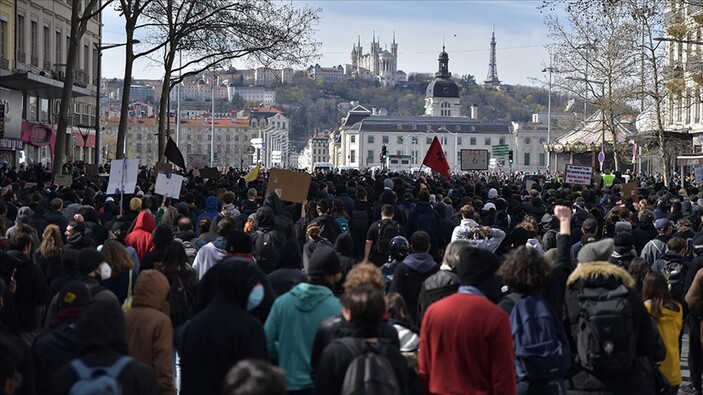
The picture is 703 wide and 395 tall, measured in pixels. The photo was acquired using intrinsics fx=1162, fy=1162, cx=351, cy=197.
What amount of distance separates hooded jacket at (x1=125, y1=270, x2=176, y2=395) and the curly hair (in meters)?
2.09

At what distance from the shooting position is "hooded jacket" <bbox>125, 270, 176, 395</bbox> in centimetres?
695

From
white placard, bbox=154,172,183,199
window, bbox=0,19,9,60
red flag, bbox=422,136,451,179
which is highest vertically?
window, bbox=0,19,9,60

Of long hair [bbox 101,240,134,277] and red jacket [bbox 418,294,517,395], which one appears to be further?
long hair [bbox 101,240,134,277]

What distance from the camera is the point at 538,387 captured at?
23.2ft

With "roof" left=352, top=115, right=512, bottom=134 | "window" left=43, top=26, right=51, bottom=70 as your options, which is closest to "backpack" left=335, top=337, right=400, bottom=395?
"window" left=43, top=26, right=51, bottom=70

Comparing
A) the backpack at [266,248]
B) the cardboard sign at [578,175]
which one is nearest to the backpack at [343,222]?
the backpack at [266,248]

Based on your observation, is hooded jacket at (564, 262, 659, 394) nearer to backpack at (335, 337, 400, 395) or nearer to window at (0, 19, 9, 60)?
backpack at (335, 337, 400, 395)

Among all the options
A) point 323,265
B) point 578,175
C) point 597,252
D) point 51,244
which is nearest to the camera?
point 323,265

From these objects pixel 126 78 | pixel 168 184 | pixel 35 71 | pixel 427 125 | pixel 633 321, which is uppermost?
pixel 427 125

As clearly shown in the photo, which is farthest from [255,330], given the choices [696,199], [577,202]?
[696,199]

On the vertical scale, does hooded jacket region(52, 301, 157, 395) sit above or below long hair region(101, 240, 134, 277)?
below

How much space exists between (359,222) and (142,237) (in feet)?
15.6

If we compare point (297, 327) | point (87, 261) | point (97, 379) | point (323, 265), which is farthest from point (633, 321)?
point (87, 261)

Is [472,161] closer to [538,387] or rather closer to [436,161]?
[436,161]
